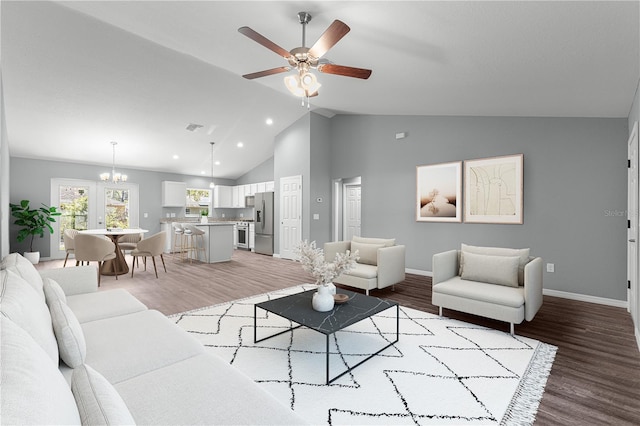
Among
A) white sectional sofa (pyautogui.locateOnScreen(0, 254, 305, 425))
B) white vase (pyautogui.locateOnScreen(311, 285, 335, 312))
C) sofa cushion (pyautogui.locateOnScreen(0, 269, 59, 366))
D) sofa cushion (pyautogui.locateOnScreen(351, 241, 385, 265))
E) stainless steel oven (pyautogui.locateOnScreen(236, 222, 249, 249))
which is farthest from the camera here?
stainless steel oven (pyautogui.locateOnScreen(236, 222, 249, 249))

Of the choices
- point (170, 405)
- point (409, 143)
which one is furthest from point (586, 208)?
point (170, 405)

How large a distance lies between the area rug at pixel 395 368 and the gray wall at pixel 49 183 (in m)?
6.42

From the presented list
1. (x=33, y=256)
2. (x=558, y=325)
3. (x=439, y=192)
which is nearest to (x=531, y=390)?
(x=558, y=325)

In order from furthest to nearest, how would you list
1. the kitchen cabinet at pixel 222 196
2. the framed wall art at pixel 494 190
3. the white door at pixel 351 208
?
the kitchen cabinet at pixel 222 196 < the white door at pixel 351 208 < the framed wall art at pixel 494 190

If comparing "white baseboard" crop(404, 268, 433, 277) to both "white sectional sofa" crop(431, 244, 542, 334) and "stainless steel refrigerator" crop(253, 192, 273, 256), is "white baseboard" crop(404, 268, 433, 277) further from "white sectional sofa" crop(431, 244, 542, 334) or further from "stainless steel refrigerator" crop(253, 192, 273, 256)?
"stainless steel refrigerator" crop(253, 192, 273, 256)

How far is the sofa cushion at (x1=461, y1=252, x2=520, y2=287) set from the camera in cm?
322

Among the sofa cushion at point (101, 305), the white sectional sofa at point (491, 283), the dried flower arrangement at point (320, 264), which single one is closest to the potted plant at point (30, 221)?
the sofa cushion at point (101, 305)

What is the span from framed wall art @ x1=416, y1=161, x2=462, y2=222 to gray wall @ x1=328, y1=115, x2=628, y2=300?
0.12 m

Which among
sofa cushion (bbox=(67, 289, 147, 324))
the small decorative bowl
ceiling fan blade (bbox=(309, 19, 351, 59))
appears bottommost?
the small decorative bowl

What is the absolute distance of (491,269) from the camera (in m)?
3.32

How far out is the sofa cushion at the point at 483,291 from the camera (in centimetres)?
289

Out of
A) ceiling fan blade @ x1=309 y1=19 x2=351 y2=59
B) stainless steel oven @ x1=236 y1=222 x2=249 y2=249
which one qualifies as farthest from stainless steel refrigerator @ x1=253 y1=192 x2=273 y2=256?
ceiling fan blade @ x1=309 y1=19 x2=351 y2=59

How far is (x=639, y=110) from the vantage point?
9.07 feet

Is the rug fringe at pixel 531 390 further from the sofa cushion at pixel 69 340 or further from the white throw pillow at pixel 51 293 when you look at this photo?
the white throw pillow at pixel 51 293
